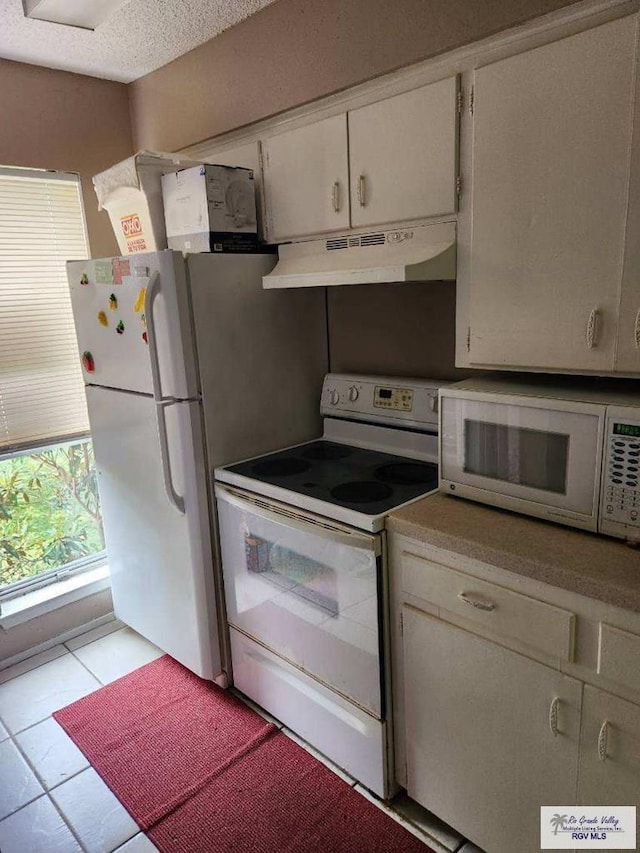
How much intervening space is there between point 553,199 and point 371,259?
61 cm

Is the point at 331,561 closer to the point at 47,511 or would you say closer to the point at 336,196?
the point at 336,196

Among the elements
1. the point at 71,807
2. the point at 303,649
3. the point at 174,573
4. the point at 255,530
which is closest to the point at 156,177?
the point at 255,530

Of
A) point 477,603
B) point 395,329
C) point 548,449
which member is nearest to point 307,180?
point 395,329

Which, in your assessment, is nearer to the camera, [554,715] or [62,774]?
[554,715]

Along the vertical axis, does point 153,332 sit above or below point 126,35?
below

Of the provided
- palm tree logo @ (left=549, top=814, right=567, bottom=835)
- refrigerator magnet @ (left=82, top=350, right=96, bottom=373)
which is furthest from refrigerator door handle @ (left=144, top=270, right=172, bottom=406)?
palm tree logo @ (left=549, top=814, right=567, bottom=835)

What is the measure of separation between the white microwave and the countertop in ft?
→ 0.13

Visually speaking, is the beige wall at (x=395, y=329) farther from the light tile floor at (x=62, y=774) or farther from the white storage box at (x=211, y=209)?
the light tile floor at (x=62, y=774)

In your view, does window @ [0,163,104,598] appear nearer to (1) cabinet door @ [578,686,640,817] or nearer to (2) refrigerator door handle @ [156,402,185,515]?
(2) refrigerator door handle @ [156,402,185,515]

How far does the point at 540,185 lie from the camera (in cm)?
148

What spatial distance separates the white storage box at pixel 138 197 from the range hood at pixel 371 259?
0.51 metres

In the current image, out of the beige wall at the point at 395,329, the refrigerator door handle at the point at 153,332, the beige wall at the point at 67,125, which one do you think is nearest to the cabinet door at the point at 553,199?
the beige wall at the point at 395,329

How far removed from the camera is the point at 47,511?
9.73 ft

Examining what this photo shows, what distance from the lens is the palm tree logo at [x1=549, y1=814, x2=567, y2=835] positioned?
1.39 m
